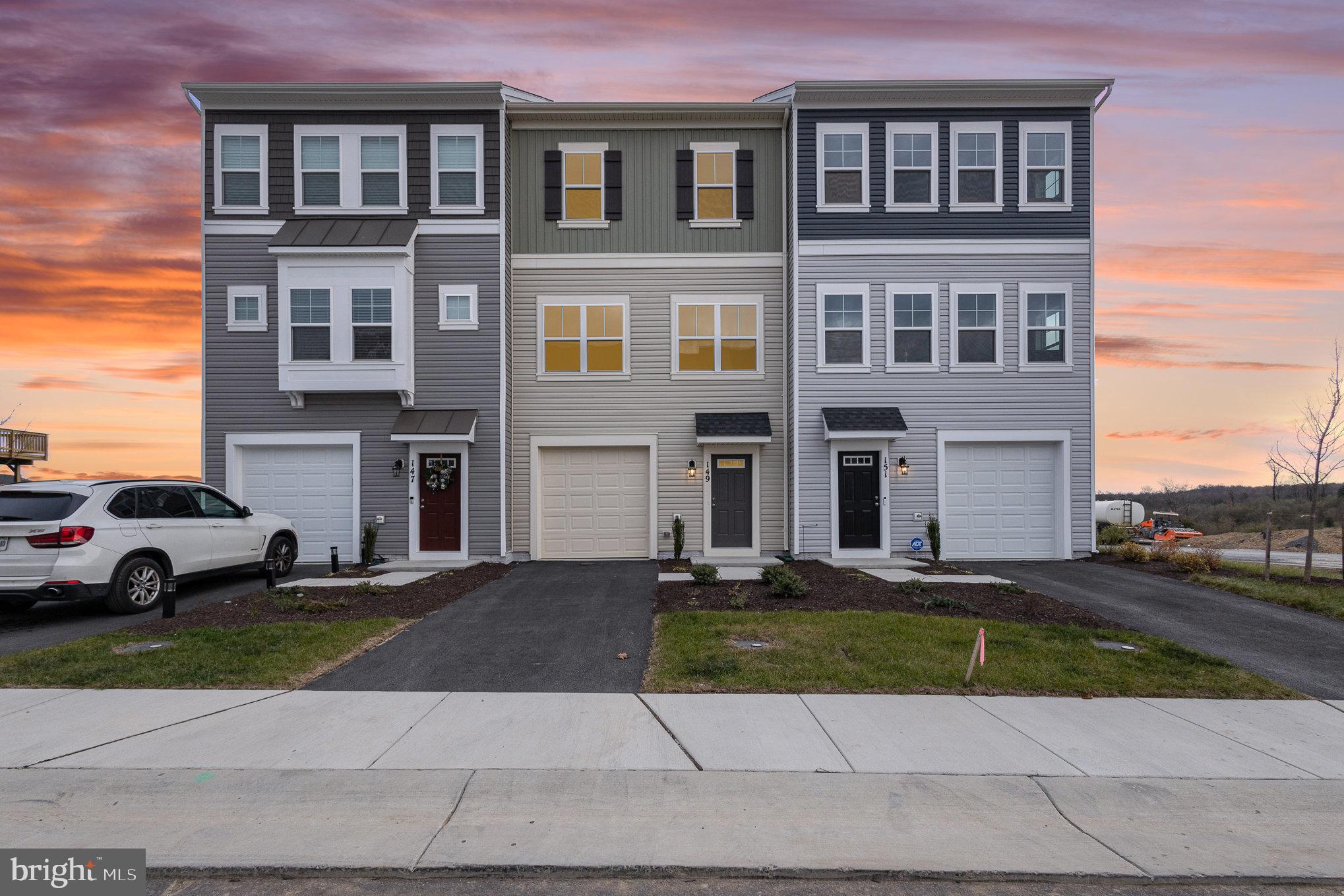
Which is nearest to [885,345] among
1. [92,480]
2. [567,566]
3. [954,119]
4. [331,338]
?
[954,119]

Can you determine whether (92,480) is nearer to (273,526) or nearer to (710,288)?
(273,526)

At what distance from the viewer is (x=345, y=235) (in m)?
15.8

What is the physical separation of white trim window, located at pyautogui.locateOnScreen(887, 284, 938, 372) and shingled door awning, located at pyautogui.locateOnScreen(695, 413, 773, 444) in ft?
10.5

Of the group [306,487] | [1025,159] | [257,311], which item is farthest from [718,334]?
[257,311]

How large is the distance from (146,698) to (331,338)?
10.5m

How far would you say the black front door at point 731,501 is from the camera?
17047 millimetres

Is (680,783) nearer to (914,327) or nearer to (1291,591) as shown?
(1291,591)

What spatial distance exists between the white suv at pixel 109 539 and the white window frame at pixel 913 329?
1339 centimetres

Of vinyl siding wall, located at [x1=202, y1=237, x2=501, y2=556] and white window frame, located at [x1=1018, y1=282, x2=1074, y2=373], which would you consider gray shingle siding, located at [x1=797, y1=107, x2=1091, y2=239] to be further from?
vinyl siding wall, located at [x1=202, y1=237, x2=501, y2=556]

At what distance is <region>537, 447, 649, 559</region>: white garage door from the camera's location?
17.2 meters

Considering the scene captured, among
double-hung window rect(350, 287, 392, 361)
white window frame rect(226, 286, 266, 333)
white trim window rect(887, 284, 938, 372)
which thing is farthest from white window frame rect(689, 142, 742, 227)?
white window frame rect(226, 286, 266, 333)

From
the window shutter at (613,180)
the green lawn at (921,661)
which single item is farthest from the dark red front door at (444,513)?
the green lawn at (921,661)

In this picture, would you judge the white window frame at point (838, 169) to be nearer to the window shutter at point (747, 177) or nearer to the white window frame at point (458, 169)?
the window shutter at point (747, 177)

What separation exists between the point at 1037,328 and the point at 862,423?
15.3ft
